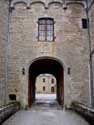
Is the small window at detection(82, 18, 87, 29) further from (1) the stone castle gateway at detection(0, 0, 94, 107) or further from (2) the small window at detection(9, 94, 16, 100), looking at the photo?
(2) the small window at detection(9, 94, 16, 100)

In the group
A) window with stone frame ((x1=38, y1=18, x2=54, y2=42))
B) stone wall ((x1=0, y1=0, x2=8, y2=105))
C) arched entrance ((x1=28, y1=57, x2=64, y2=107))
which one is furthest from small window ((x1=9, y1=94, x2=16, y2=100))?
window with stone frame ((x1=38, y1=18, x2=54, y2=42))

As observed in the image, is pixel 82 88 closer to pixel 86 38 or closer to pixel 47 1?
pixel 86 38

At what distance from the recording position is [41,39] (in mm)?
15852

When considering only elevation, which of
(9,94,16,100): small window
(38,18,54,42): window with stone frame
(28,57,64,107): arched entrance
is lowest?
(9,94,16,100): small window

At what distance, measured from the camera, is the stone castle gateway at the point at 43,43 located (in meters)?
15.0

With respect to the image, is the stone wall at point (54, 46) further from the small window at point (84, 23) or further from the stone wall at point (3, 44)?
the stone wall at point (3, 44)

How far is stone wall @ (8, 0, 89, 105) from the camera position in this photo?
15.1 m

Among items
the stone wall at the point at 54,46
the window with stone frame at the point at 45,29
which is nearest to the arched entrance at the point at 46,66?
the stone wall at the point at 54,46

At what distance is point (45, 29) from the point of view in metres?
16.1

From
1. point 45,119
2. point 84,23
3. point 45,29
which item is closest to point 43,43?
point 45,29

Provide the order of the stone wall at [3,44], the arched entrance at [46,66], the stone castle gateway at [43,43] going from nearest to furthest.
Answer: the stone wall at [3,44], the stone castle gateway at [43,43], the arched entrance at [46,66]

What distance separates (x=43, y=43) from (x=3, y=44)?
2413 millimetres

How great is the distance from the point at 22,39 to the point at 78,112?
18.5 ft

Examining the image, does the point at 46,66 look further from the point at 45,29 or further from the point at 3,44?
the point at 3,44
